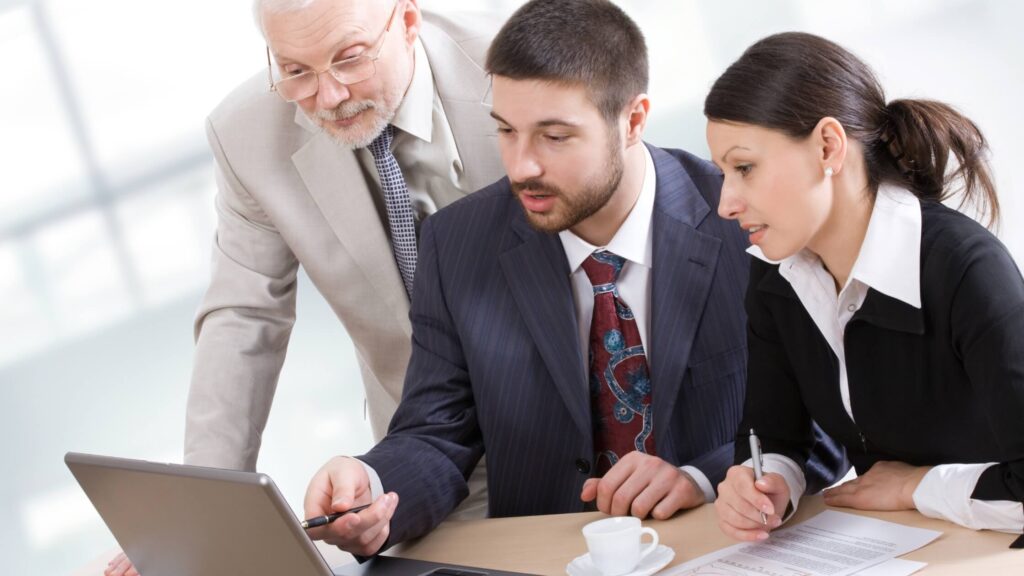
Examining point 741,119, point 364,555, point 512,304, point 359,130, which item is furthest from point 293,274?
point 741,119

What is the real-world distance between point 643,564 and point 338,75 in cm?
Answer: 117

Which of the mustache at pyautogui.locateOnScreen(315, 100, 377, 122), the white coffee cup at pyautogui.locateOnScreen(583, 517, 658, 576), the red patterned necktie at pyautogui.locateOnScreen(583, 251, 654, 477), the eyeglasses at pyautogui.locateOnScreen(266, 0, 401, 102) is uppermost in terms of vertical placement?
the eyeglasses at pyautogui.locateOnScreen(266, 0, 401, 102)

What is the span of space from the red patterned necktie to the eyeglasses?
597 mm

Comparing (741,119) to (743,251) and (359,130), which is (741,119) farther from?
(359,130)

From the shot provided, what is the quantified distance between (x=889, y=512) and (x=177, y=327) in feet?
10.5

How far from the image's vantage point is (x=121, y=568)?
193 cm

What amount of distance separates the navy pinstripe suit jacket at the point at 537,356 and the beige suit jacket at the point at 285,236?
0.30 m

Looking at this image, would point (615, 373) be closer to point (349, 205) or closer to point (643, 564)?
point (643, 564)

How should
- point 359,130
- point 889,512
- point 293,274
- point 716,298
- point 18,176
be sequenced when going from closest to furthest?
point 889,512 < point 716,298 < point 359,130 < point 293,274 < point 18,176

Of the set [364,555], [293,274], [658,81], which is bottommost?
[364,555]

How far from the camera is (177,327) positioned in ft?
14.2

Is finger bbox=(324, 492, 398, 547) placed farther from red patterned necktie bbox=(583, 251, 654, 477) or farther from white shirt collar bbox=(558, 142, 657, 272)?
white shirt collar bbox=(558, 142, 657, 272)

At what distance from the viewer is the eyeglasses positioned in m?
2.32

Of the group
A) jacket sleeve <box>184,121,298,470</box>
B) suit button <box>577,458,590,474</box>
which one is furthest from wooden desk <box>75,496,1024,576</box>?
jacket sleeve <box>184,121,298,470</box>
